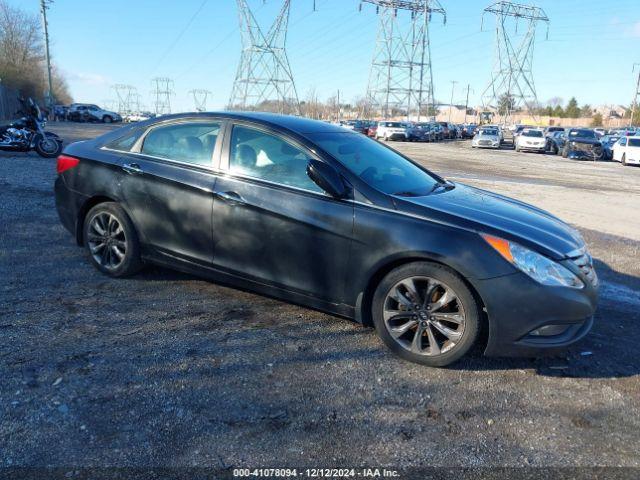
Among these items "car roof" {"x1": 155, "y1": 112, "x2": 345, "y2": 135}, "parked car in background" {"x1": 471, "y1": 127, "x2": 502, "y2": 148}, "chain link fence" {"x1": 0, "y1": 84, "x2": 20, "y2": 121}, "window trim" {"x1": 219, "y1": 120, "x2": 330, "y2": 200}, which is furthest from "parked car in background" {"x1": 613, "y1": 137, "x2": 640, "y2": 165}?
"chain link fence" {"x1": 0, "y1": 84, "x2": 20, "y2": 121}

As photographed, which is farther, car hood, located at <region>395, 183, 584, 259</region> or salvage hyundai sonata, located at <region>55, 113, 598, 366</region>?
car hood, located at <region>395, 183, 584, 259</region>

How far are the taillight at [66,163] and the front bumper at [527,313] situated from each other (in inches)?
154

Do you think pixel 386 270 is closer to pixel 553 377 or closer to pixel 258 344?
pixel 258 344

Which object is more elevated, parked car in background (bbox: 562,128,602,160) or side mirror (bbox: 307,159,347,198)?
parked car in background (bbox: 562,128,602,160)

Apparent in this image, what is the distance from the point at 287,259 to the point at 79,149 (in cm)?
263

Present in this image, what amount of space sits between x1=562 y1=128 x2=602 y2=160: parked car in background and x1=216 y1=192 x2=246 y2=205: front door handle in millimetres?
30078

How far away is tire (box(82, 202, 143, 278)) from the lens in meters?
4.59

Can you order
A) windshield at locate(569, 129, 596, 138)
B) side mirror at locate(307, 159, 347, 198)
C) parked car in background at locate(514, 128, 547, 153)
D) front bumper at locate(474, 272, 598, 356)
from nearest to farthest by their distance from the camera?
front bumper at locate(474, 272, 598, 356) < side mirror at locate(307, 159, 347, 198) < windshield at locate(569, 129, 596, 138) < parked car in background at locate(514, 128, 547, 153)

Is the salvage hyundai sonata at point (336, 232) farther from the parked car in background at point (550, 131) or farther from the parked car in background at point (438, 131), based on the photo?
the parked car in background at point (438, 131)

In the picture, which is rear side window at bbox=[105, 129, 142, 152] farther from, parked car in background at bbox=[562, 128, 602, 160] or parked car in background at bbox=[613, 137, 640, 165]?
parked car in background at bbox=[562, 128, 602, 160]

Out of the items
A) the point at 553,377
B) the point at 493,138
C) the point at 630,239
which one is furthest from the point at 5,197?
the point at 493,138

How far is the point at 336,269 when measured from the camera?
3650mm

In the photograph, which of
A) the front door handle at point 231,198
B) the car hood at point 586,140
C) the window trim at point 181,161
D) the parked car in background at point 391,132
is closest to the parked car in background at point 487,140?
the parked car in background at point 391,132

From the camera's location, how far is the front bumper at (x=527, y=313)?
316 cm
